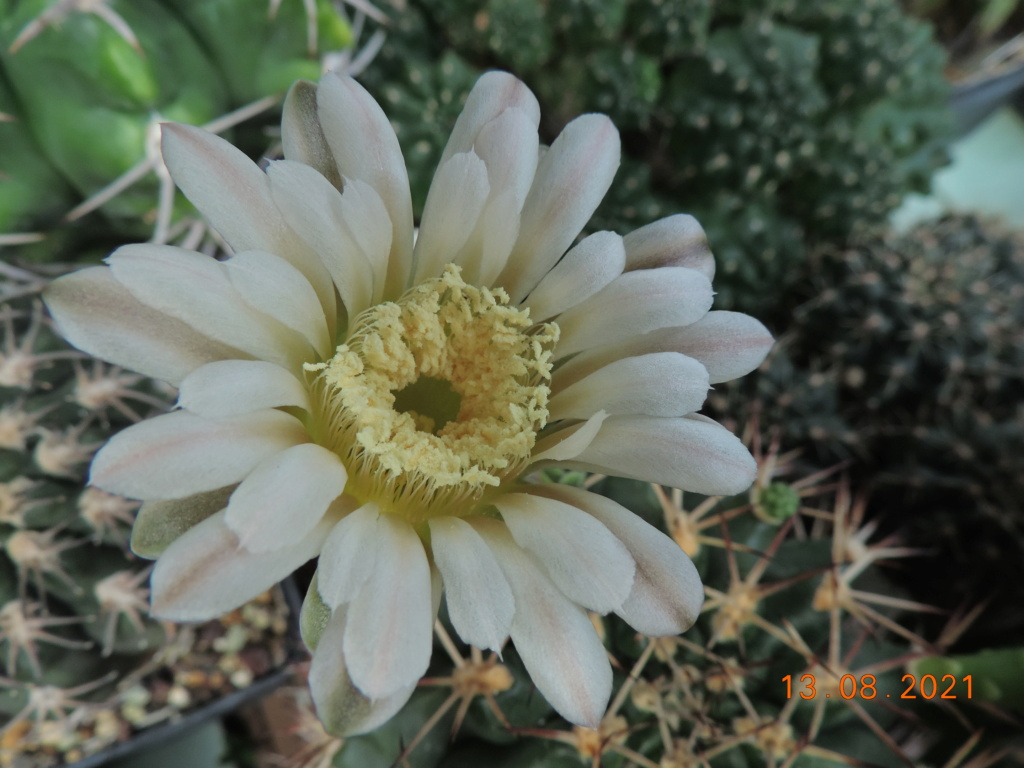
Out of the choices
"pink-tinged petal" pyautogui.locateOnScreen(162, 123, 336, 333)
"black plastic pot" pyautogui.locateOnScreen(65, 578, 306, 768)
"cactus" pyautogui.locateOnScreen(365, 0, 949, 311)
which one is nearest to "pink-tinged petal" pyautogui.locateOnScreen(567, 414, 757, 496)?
"pink-tinged petal" pyautogui.locateOnScreen(162, 123, 336, 333)

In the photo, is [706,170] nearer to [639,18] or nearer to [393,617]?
[639,18]

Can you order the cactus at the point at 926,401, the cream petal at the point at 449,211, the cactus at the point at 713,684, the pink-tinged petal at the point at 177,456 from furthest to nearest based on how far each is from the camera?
1. the cactus at the point at 926,401
2. the cactus at the point at 713,684
3. the cream petal at the point at 449,211
4. the pink-tinged petal at the point at 177,456

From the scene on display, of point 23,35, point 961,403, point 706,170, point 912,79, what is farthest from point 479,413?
point 912,79

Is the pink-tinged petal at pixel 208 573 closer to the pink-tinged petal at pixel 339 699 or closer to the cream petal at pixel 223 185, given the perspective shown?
the pink-tinged petal at pixel 339 699

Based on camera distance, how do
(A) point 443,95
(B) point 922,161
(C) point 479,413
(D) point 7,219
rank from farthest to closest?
(B) point 922,161
(A) point 443,95
(D) point 7,219
(C) point 479,413
